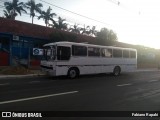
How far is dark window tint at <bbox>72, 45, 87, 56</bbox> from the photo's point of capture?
21367 mm

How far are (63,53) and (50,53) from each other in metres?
1.01

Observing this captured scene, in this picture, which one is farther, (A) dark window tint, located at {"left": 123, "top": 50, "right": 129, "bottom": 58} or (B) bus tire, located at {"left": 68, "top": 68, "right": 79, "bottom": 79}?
(A) dark window tint, located at {"left": 123, "top": 50, "right": 129, "bottom": 58}

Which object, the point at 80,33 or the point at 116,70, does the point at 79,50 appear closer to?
the point at 116,70

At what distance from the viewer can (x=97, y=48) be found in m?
24.0

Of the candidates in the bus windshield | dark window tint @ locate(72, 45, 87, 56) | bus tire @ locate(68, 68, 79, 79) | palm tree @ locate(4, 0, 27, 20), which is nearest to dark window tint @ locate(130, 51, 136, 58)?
dark window tint @ locate(72, 45, 87, 56)

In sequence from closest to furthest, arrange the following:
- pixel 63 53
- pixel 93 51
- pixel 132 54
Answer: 1. pixel 63 53
2. pixel 93 51
3. pixel 132 54

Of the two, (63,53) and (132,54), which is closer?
(63,53)

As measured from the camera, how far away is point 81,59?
72.2 feet

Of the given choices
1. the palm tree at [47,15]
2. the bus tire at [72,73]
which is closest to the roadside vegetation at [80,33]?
the palm tree at [47,15]

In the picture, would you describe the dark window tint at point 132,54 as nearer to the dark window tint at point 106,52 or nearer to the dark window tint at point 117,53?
the dark window tint at point 117,53

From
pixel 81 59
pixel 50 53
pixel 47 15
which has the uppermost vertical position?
pixel 47 15

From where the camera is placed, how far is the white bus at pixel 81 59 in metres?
20.2

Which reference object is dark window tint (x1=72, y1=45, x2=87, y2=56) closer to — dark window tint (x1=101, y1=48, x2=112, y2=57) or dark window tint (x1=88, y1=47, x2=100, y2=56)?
dark window tint (x1=88, y1=47, x2=100, y2=56)

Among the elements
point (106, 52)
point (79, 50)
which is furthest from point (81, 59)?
point (106, 52)
